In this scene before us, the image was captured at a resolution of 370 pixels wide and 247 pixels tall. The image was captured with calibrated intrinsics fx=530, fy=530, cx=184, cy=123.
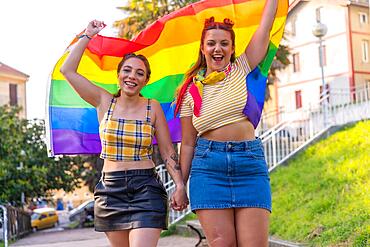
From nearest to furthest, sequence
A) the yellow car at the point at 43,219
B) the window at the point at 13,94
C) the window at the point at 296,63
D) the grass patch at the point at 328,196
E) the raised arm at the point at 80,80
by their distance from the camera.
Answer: the raised arm at the point at 80,80 → the grass patch at the point at 328,196 → the yellow car at the point at 43,219 → the window at the point at 296,63 → the window at the point at 13,94

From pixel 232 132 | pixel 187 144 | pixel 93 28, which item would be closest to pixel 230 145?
pixel 232 132

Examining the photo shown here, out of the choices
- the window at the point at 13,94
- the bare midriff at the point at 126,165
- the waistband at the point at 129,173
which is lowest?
the waistband at the point at 129,173

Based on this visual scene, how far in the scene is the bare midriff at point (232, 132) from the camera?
11.9 ft

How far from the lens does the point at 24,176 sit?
21359 mm

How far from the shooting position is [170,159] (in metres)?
3.97

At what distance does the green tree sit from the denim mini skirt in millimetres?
17778

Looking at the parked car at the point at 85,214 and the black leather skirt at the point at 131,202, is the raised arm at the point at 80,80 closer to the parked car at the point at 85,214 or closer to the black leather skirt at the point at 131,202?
the black leather skirt at the point at 131,202

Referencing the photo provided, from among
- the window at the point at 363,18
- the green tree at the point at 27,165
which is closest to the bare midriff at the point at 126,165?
the green tree at the point at 27,165

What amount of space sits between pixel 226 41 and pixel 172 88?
122 centimetres

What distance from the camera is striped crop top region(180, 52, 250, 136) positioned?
3633 millimetres

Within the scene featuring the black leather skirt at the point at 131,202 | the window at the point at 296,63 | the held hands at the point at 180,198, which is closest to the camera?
the black leather skirt at the point at 131,202

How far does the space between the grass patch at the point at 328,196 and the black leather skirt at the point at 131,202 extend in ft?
11.1

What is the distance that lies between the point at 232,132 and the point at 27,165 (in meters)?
20.0

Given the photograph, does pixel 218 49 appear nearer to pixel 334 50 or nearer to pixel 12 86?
pixel 334 50
